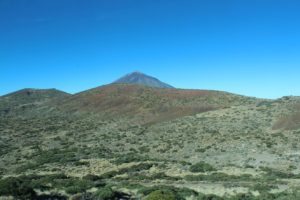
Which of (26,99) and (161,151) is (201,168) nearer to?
(161,151)

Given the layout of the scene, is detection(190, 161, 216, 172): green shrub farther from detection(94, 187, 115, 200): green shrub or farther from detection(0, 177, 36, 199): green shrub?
detection(0, 177, 36, 199): green shrub

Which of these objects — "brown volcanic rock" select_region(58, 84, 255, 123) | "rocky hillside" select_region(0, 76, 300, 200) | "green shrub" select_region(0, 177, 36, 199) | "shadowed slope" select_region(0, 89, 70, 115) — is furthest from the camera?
"shadowed slope" select_region(0, 89, 70, 115)

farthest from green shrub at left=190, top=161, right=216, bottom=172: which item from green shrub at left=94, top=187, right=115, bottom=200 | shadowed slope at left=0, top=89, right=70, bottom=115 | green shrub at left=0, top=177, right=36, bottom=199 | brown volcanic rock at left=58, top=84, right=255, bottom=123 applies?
shadowed slope at left=0, top=89, right=70, bottom=115

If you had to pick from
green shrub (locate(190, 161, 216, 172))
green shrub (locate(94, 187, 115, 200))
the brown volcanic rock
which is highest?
the brown volcanic rock

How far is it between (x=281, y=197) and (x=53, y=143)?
4108 cm

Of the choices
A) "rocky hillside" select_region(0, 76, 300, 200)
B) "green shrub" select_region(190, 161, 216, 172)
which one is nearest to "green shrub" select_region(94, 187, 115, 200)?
"rocky hillside" select_region(0, 76, 300, 200)

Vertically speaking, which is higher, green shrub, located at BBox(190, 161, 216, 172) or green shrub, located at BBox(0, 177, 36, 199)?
green shrub, located at BBox(190, 161, 216, 172)

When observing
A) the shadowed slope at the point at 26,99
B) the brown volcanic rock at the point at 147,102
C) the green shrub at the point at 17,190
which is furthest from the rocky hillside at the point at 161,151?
the shadowed slope at the point at 26,99

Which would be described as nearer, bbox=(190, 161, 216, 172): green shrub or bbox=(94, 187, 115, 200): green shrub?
bbox=(94, 187, 115, 200): green shrub

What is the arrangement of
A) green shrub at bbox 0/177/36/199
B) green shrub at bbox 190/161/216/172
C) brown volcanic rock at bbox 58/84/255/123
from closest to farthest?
green shrub at bbox 0/177/36/199
green shrub at bbox 190/161/216/172
brown volcanic rock at bbox 58/84/255/123

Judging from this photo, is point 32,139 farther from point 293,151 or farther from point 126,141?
point 293,151

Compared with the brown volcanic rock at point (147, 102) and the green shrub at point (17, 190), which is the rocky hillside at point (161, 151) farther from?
the brown volcanic rock at point (147, 102)

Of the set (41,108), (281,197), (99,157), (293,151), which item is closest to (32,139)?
(99,157)

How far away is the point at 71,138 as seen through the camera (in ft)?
211
